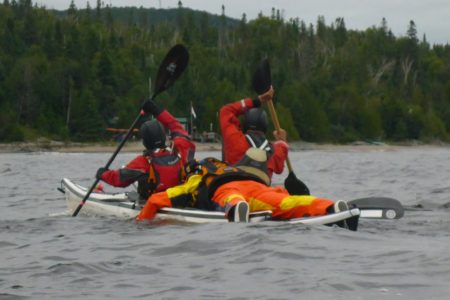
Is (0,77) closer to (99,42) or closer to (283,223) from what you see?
(99,42)

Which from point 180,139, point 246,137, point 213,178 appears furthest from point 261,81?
point 213,178

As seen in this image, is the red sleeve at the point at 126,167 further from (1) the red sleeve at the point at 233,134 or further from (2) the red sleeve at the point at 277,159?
(2) the red sleeve at the point at 277,159

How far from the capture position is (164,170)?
10.9 m

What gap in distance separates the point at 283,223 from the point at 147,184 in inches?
105

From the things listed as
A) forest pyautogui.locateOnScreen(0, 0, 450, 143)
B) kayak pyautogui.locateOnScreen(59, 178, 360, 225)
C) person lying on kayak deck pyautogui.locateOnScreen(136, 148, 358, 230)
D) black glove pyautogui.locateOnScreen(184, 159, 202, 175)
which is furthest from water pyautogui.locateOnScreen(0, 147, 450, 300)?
forest pyautogui.locateOnScreen(0, 0, 450, 143)

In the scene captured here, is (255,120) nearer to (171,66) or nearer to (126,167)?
(126,167)

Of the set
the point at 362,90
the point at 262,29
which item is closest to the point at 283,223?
the point at 362,90

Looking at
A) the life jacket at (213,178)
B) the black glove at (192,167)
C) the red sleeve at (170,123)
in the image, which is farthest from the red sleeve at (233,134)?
the red sleeve at (170,123)

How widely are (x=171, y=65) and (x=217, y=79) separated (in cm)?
8592

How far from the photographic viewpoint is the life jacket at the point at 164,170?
430 inches

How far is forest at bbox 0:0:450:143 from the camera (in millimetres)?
79688

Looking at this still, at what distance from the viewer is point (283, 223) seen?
29.3ft

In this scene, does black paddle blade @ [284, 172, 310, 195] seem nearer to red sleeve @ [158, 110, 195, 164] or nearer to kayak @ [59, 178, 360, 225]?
red sleeve @ [158, 110, 195, 164]

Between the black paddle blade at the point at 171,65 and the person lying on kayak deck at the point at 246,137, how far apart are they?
9.62ft
